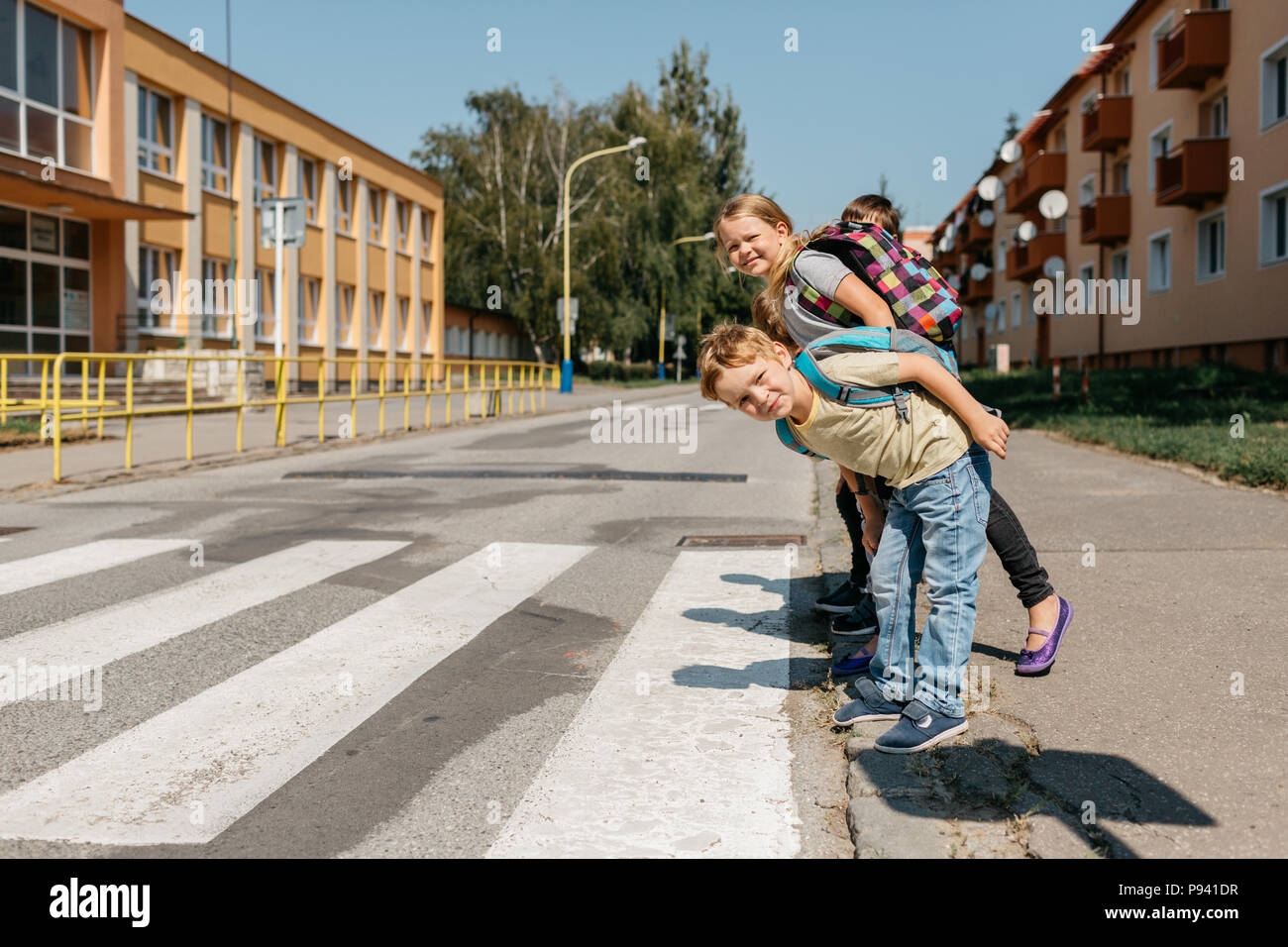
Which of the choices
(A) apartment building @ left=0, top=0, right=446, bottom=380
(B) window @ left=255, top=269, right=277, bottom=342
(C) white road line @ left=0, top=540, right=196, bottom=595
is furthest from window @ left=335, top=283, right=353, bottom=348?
(C) white road line @ left=0, top=540, right=196, bottom=595

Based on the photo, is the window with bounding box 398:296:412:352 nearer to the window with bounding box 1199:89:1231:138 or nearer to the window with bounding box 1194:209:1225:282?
the window with bounding box 1194:209:1225:282

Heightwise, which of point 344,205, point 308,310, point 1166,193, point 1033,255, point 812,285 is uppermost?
point 344,205

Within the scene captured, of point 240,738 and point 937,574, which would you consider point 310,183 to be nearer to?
point 240,738

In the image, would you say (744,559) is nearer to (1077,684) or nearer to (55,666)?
(1077,684)

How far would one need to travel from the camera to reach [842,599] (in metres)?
5.04

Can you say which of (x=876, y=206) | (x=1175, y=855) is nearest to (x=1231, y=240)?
(x=876, y=206)

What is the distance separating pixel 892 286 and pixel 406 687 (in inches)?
84.5

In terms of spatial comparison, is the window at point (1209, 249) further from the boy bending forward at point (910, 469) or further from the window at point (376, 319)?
the window at point (376, 319)

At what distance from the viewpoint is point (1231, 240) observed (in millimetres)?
22656

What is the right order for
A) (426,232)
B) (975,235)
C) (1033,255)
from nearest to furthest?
(1033,255)
(426,232)
(975,235)

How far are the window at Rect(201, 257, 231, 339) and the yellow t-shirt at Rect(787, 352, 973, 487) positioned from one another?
86.2 feet

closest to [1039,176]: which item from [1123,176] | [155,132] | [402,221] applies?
[1123,176]
